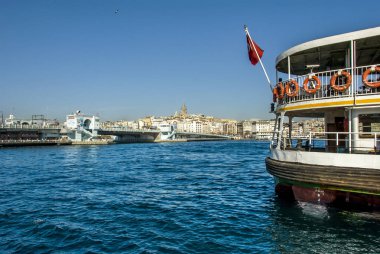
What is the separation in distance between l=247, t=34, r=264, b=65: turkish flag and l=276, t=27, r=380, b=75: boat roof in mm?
1295

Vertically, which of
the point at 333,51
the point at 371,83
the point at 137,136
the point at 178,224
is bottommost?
the point at 178,224

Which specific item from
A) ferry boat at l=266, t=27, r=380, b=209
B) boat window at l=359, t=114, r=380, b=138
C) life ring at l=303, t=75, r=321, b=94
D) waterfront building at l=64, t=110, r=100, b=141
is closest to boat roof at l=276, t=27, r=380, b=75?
ferry boat at l=266, t=27, r=380, b=209

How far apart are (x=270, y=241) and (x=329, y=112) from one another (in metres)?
7.55

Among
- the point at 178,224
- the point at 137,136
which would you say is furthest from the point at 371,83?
the point at 137,136

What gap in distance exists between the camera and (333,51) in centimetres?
1475

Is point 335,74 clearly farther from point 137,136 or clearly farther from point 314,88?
point 137,136

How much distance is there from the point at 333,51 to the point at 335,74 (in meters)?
2.99

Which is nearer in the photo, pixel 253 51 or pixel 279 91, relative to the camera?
pixel 279 91

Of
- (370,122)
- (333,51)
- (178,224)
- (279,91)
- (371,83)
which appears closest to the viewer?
(371,83)

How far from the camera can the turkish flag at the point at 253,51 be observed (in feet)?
55.3

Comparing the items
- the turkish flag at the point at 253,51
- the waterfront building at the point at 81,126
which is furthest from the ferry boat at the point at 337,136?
the waterfront building at the point at 81,126

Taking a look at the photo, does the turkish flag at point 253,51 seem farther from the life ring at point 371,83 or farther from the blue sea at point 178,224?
the blue sea at point 178,224

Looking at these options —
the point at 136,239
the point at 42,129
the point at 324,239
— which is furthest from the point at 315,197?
the point at 42,129

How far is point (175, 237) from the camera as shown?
10.7 m
